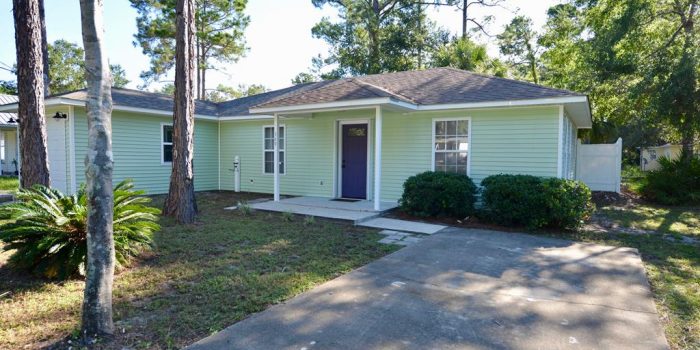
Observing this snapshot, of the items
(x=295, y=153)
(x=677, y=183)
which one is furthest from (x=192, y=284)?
(x=677, y=183)

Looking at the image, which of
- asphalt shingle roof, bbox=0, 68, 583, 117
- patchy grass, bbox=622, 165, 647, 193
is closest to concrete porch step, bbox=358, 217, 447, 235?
asphalt shingle roof, bbox=0, 68, 583, 117

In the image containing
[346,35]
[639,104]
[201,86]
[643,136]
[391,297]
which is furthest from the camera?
[201,86]

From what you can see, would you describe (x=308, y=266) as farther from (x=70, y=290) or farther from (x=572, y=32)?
(x=572, y=32)

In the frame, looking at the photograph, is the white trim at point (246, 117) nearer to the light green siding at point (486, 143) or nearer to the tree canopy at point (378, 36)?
the light green siding at point (486, 143)

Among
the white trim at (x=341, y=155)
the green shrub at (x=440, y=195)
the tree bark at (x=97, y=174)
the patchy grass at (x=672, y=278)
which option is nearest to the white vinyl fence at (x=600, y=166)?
the patchy grass at (x=672, y=278)

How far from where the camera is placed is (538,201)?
7637 mm

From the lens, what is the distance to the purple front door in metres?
11.0

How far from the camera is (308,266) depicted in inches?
205

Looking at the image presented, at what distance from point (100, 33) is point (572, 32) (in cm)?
2296

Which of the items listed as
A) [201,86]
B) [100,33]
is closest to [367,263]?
[100,33]

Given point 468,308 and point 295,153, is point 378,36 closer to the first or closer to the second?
point 295,153

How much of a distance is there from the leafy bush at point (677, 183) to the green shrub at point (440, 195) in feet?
25.2

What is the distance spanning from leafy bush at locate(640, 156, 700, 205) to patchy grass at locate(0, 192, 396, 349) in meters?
10.5

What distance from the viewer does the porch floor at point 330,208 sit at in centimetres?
880
